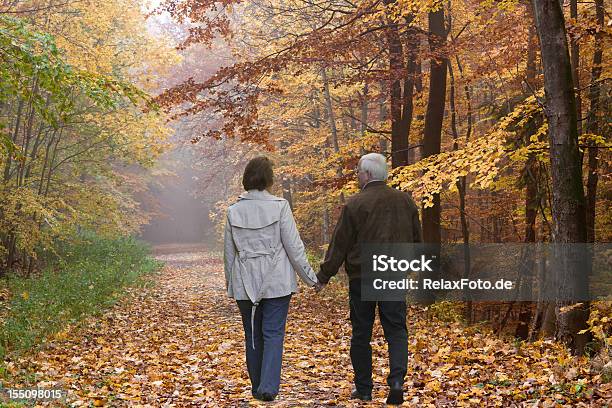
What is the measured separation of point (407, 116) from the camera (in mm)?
13461

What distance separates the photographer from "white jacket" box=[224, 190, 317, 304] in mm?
5641

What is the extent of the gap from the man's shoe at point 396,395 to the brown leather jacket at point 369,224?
978 millimetres

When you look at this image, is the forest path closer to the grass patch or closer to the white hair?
the grass patch

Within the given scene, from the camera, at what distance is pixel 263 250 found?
18.6 ft

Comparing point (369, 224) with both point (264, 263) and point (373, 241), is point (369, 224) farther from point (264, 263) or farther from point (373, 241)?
point (264, 263)

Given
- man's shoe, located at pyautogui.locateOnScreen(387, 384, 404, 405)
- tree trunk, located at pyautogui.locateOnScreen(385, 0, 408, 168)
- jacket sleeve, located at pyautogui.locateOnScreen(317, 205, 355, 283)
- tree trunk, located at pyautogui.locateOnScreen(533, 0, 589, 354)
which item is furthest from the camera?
tree trunk, located at pyautogui.locateOnScreen(385, 0, 408, 168)

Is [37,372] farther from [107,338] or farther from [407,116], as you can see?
[407,116]

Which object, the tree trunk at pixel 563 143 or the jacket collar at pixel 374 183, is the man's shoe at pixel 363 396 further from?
the tree trunk at pixel 563 143

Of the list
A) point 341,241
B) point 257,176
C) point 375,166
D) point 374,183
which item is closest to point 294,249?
point 341,241

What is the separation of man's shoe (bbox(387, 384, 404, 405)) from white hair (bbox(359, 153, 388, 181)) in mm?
1738

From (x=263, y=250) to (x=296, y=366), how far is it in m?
2.48

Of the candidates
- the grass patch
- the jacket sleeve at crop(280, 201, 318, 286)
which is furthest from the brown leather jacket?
the grass patch

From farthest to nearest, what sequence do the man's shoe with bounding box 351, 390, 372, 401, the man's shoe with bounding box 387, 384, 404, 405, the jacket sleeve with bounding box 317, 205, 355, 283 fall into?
the man's shoe with bounding box 351, 390, 372, 401, the jacket sleeve with bounding box 317, 205, 355, 283, the man's shoe with bounding box 387, 384, 404, 405

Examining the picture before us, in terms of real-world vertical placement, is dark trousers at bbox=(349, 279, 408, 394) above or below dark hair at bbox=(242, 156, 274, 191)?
below
